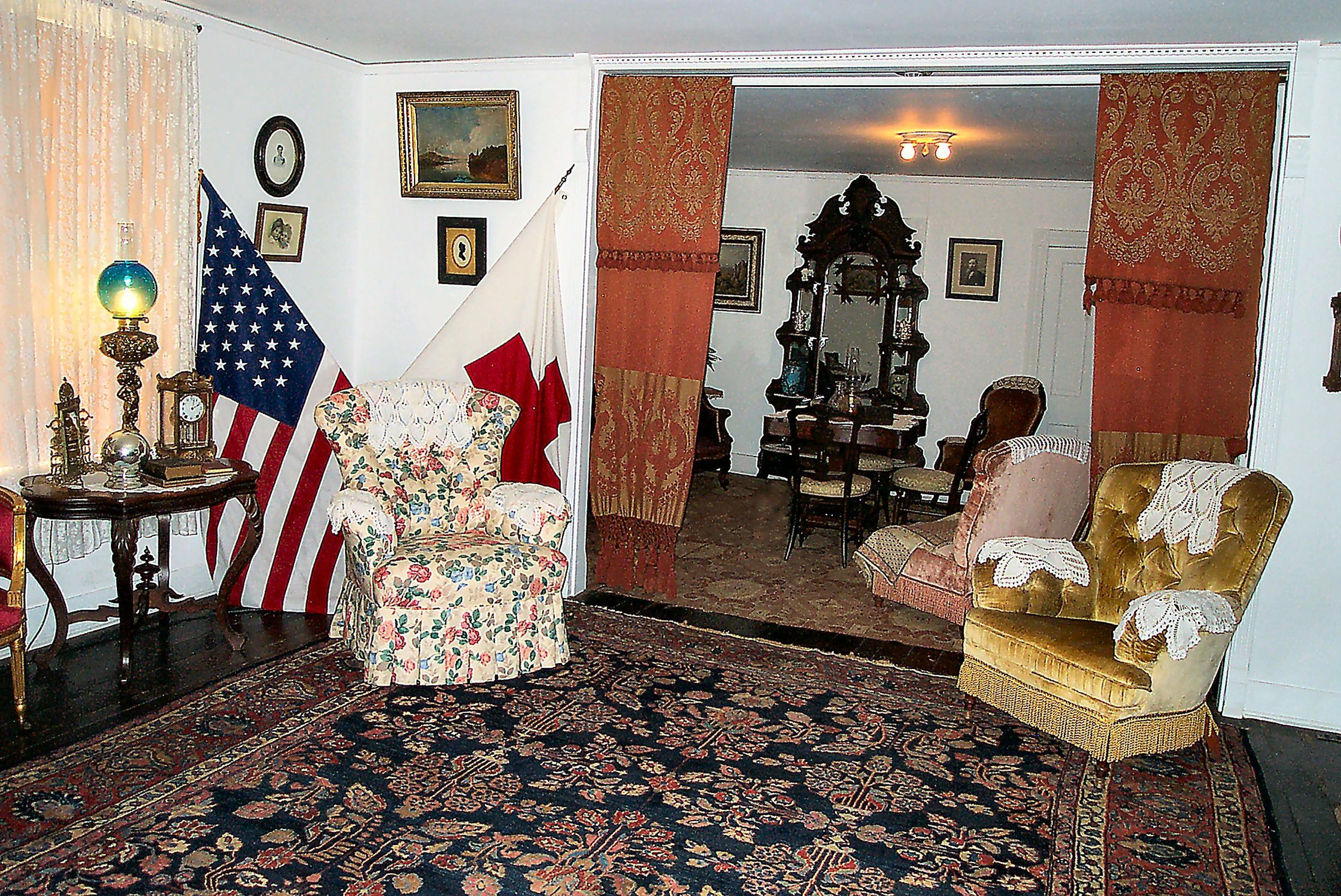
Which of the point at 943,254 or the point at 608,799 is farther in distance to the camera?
the point at 943,254

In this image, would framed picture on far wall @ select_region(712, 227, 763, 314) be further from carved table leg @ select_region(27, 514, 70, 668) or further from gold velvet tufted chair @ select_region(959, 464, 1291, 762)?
carved table leg @ select_region(27, 514, 70, 668)

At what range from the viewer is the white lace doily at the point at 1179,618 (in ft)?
12.1

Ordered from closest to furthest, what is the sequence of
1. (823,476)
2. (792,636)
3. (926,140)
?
(792,636)
(823,476)
(926,140)

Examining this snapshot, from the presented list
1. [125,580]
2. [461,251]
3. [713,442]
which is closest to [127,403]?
[125,580]

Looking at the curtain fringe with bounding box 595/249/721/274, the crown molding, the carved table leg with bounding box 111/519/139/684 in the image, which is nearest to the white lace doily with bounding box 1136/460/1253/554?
the crown molding

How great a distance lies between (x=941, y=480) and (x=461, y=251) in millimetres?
3558

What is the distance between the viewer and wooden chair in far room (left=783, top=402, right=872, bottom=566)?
21.7ft

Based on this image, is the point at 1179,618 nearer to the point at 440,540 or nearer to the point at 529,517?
the point at 529,517

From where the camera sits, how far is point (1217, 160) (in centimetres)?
445

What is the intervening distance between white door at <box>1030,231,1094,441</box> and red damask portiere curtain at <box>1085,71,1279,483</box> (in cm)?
405

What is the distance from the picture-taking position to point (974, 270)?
882 cm

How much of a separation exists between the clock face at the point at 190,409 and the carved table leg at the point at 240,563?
38 cm

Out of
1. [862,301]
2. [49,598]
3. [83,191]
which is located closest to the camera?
[49,598]

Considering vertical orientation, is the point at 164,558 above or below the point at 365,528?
below
